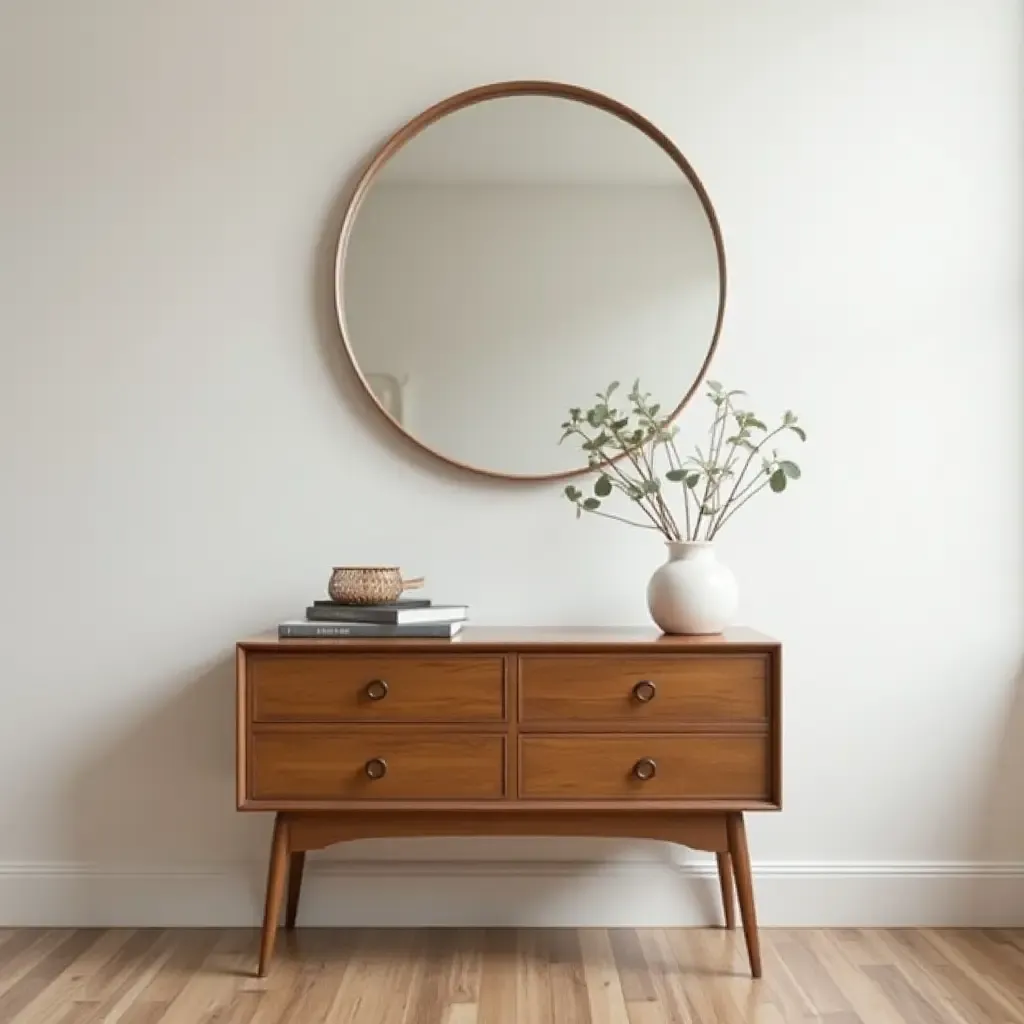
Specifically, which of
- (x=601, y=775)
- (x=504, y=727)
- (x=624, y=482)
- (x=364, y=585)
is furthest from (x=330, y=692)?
(x=624, y=482)

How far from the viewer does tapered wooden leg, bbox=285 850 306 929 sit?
2.67 m

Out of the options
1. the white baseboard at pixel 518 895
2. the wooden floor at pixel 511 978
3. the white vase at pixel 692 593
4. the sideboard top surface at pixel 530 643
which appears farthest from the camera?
the white baseboard at pixel 518 895

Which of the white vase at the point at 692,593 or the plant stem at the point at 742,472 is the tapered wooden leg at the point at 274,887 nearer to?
the white vase at the point at 692,593

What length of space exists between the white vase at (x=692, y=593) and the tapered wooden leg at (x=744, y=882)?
370 mm

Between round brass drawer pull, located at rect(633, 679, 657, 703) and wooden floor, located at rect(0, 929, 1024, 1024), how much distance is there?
0.53 meters

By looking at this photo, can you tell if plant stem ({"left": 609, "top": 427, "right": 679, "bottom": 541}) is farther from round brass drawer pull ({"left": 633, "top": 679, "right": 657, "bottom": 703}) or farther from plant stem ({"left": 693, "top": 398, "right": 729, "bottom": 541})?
round brass drawer pull ({"left": 633, "top": 679, "right": 657, "bottom": 703})

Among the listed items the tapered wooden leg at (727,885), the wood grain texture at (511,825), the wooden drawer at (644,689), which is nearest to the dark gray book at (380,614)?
the wooden drawer at (644,689)

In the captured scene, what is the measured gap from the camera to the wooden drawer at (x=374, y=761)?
2.35 meters

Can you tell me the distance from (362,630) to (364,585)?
0.11m

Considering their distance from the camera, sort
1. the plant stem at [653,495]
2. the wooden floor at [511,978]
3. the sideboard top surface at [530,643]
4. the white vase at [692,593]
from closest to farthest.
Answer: the wooden floor at [511,978] < the sideboard top surface at [530,643] < the white vase at [692,593] < the plant stem at [653,495]

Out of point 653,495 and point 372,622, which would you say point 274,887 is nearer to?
point 372,622

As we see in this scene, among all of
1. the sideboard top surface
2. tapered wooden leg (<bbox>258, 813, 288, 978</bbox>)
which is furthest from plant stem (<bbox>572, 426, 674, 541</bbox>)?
tapered wooden leg (<bbox>258, 813, 288, 978</bbox>)

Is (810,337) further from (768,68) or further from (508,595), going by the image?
(508,595)

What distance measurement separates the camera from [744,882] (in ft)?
7.70
